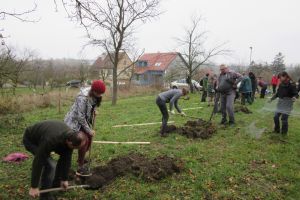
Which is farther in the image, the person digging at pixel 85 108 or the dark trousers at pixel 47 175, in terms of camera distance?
the person digging at pixel 85 108

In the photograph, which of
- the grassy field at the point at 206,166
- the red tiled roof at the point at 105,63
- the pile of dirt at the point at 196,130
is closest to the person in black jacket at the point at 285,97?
the grassy field at the point at 206,166

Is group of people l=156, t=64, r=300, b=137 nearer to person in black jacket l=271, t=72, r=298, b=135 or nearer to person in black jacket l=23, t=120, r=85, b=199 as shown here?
person in black jacket l=271, t=72, r=298, b=135

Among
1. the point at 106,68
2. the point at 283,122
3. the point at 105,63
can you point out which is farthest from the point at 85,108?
the point at 106,68

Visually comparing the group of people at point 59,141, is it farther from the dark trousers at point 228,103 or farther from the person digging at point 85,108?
the dark trousers at point 228,103

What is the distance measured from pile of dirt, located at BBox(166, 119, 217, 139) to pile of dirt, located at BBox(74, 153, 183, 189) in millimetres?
2497

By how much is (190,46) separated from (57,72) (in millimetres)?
17034

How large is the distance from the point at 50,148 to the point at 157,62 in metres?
51.7

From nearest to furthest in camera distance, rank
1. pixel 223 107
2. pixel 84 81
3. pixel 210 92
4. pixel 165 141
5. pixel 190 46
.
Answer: pixel 165 141 < pixel 223 107 < pixel 210 92 < pixel 190 46 < pixel 84 81

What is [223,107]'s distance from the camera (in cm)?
1084

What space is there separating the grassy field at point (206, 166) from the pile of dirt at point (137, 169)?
139mm

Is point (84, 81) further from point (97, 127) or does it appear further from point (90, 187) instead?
point (90, 187)

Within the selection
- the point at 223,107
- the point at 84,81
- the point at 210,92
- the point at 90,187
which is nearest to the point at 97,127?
the point at 223,107

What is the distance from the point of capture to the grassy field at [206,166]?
566 cm

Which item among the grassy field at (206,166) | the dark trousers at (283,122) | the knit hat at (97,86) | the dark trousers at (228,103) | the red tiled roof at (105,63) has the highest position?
the red tiled roof at (105,63)
